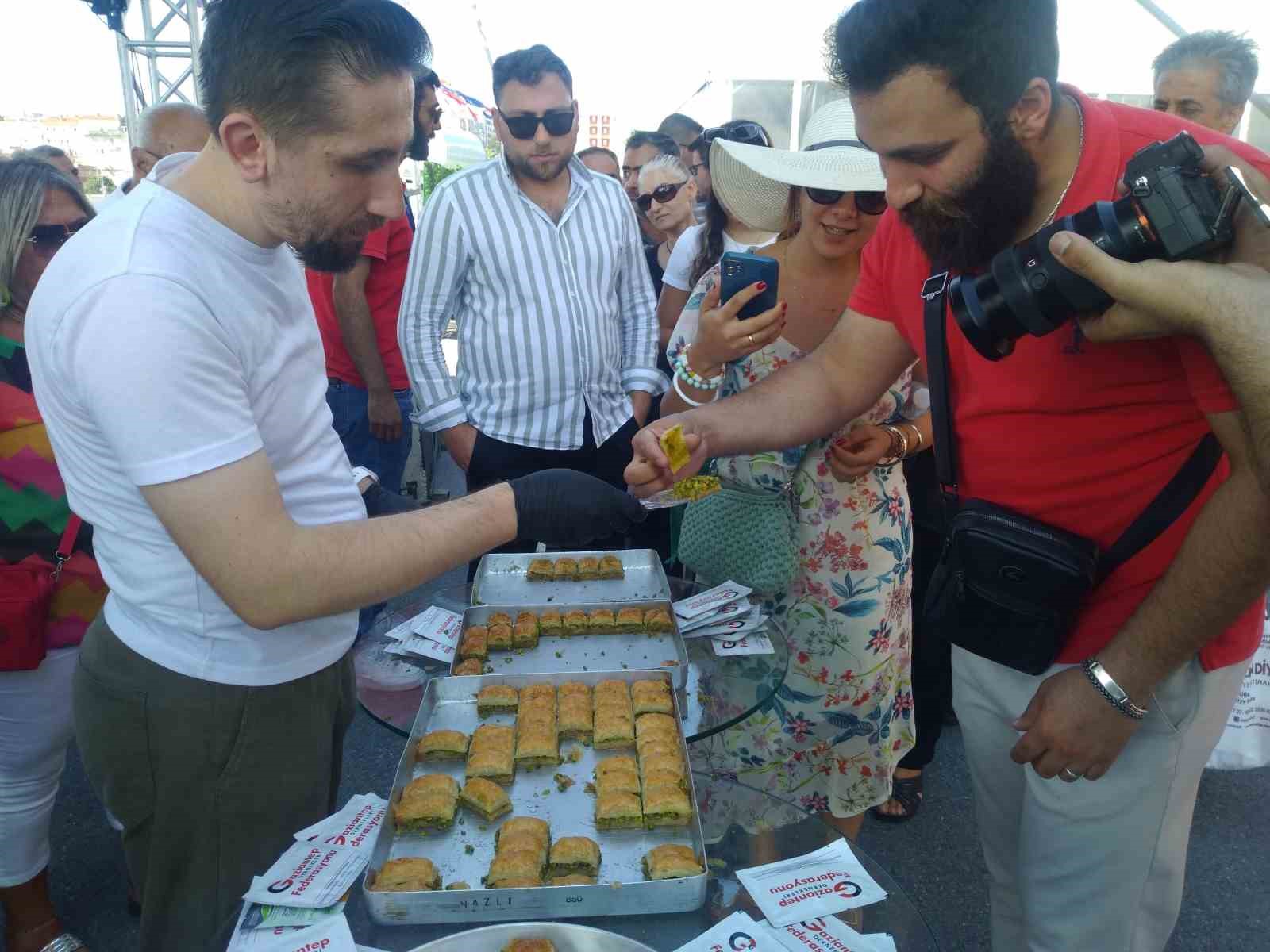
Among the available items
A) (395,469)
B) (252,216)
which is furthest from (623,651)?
(395,469)

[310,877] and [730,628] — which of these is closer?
[310,877]

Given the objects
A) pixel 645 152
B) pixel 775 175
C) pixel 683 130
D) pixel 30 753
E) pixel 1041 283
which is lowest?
pixel 30 753

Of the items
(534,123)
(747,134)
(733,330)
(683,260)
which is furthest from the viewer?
(683,260)

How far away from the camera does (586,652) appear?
1970 millimetres

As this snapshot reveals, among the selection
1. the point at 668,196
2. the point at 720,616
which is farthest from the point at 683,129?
the point at 720,616

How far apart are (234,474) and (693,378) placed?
1428 mm

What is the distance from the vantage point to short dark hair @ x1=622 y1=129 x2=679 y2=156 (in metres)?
5.97

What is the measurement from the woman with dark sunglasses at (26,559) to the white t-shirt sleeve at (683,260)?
8.31 ft

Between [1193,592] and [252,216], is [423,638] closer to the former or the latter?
[252,216]

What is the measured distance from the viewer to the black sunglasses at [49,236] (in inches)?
92.9

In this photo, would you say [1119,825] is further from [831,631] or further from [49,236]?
[49,236]

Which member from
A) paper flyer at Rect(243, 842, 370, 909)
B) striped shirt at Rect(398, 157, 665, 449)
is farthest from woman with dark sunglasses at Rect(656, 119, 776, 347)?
paper flyer at Rect(243, 842, 370, 909)

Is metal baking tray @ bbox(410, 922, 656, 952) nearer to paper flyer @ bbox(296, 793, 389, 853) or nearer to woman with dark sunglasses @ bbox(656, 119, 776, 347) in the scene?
paper flyer @ bbox(296, 793, 389, 853)

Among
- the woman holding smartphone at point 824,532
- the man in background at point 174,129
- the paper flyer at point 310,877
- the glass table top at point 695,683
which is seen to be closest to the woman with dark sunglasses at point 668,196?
the man in background at point 174,129
